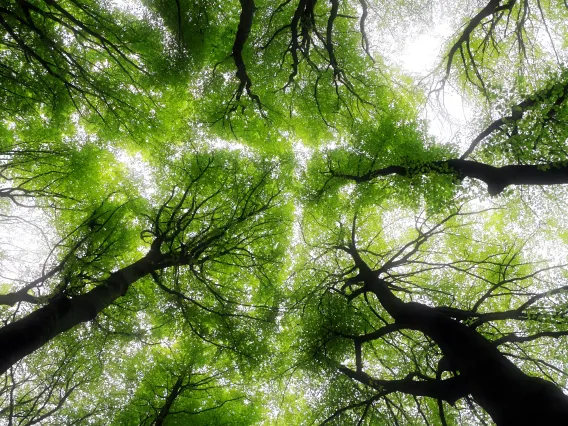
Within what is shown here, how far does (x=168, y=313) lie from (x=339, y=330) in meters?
3.74

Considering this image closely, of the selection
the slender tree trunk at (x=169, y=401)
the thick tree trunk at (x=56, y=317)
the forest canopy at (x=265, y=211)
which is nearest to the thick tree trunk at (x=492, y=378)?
the forest canopy at (x=265, y=211)

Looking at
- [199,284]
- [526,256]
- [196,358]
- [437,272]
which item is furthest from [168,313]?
[526,256]

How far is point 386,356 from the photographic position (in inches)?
346

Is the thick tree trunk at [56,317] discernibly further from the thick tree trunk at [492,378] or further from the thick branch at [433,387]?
the thick tree trunk at [492,378]

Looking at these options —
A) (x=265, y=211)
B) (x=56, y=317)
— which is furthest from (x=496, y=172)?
(x=56, y=317)

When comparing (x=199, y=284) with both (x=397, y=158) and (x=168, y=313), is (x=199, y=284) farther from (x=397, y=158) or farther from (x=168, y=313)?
(x=397, y=158)

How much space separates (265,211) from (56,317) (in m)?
5.38

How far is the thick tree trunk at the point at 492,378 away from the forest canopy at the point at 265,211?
109 mm

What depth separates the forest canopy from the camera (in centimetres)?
618

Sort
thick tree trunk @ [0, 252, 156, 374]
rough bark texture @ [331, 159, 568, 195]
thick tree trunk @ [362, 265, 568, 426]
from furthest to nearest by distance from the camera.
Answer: rough bark texture @ [331, 159, 568, 195]
thick tree trunk @ [0, 252, 156, 374]
thick tree trunk @ [362, 265, 568, 426]

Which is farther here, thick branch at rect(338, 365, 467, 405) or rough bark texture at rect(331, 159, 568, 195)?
rough bark texture at rect(331, 159, 568, 195)

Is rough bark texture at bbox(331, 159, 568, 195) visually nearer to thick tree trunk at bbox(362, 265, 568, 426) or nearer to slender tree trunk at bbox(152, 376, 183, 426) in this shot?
thick tree trunk at bbox(362, 265, 568, 426)

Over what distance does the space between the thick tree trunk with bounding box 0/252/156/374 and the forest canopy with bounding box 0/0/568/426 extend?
0.05 meters

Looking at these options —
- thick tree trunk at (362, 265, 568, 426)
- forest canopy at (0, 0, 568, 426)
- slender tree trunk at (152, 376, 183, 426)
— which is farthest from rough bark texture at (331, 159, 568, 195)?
slender tree trunk at (152, 376, 183, 426)
